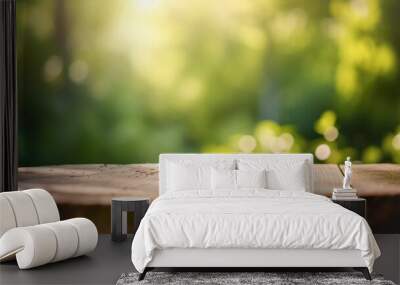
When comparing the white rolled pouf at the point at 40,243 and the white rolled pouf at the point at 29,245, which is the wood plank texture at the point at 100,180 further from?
the white rolled pouf at the point at 29,245

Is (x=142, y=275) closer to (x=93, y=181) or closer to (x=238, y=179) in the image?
(x=238, y=179)

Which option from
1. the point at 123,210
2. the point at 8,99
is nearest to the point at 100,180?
the point at 123,210

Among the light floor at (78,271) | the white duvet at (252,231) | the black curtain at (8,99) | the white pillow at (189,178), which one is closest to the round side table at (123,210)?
the white pillow at (189,178)

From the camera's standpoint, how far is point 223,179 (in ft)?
22.2

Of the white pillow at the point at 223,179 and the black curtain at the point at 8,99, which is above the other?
the black curtain at the point at 8,99

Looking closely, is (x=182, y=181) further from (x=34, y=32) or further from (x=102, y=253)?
(x=34, y=32)

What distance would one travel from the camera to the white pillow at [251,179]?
22.0 ft

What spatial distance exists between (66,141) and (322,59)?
3258 mm

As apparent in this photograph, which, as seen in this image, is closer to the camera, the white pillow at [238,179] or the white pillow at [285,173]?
the white pillow at [238,179]

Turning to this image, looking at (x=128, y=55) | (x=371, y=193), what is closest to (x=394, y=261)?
(x=371, y=193)

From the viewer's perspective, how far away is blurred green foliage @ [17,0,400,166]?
7566 mm

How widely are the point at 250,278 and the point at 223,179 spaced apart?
1899 millimetres

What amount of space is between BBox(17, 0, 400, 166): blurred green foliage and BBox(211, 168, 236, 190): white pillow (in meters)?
0.85

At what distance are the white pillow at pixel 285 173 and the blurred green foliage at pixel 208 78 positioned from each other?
→ 448mm
